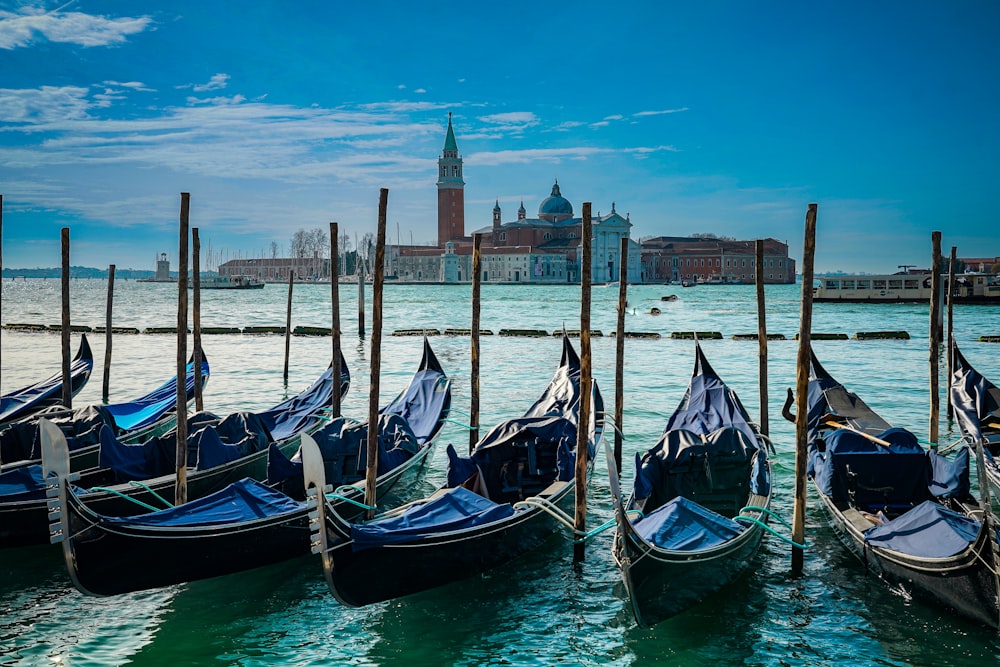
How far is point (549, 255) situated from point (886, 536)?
63.7 m

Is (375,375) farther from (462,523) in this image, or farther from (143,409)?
(143,409)

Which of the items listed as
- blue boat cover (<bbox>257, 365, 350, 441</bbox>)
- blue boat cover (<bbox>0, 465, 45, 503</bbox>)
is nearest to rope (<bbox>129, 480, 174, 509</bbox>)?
blue boat cover (<bbox>0, 465, 45, 503</bbox>)

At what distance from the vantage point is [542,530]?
14.5ft

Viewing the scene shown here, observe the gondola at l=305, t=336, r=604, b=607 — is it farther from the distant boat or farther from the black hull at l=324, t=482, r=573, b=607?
the distant boat

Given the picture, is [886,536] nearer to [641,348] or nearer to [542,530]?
[542,530]

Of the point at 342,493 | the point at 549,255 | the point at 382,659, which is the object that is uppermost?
the point at 549,255

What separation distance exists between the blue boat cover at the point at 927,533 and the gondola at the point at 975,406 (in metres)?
2.12

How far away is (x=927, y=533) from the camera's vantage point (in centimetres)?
366

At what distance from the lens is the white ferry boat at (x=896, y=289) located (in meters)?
31.9

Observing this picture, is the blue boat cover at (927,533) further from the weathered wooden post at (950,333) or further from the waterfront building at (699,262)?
the waterfront building at (699,262)

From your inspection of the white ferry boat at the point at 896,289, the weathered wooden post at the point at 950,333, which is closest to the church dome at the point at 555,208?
the white ferry boat at the point at 896,289

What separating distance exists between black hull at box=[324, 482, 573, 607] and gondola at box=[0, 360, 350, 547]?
1.32 meters

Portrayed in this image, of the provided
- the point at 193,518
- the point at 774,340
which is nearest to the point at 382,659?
the point at 193,518

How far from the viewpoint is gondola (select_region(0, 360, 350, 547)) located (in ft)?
13.9
